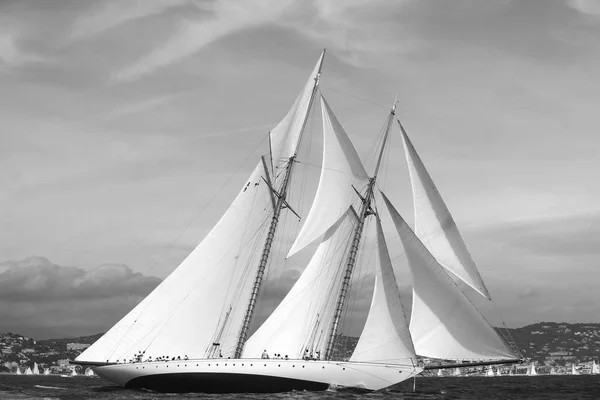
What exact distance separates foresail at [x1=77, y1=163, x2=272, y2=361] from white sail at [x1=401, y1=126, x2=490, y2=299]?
14.1 metres

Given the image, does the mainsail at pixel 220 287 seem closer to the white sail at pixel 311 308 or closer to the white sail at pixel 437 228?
the white sail at pixel 311 308

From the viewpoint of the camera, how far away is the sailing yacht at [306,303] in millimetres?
56656

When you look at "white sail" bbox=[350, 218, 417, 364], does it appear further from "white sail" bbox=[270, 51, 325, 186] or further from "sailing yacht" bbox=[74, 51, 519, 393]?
"white sail" bbox=[270, 51, 325, 186]

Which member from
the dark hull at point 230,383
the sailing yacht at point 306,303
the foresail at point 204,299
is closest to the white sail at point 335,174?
the sailing yacht at point 306,303

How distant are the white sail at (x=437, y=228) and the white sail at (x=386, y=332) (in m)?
3.84

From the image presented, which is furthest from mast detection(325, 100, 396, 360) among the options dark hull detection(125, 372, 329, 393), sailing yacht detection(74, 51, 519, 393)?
dark hull detection(125, 372, 329, 393)

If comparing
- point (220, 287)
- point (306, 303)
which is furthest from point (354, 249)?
point (220, 287)

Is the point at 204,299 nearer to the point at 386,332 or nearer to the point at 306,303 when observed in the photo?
the point at 306,303

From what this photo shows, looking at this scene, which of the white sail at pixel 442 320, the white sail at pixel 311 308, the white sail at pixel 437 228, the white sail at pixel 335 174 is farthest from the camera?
the white sail at pixel 335 174

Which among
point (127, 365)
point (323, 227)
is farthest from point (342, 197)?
point (127, 365)

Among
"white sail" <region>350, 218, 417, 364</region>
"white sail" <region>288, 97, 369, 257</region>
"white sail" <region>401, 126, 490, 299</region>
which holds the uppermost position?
"white sail" <region>288, 97, 369, 257</region>

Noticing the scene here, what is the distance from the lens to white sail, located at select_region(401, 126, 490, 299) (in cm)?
5653

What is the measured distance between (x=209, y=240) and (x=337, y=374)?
49.2 feet

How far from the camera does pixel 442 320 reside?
184ft
